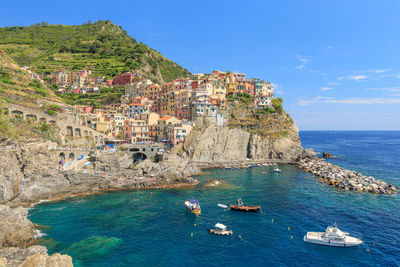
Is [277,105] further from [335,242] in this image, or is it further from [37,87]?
[37,87]

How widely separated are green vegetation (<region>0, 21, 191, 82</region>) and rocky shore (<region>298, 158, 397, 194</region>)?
11065 centimetres

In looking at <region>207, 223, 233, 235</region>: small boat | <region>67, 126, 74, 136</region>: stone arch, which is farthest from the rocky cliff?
<region>207, 223, 233, 235</region>: small boat

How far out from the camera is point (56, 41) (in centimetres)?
18238

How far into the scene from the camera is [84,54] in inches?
6201

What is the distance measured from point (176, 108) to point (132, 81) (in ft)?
128

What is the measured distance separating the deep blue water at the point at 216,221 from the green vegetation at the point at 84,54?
11112 centimetres

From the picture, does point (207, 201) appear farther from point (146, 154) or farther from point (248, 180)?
point (146, 154)

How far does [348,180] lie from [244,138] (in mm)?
39897

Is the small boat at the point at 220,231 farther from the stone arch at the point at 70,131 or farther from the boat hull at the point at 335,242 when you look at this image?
the stone arch at the point at 70,131

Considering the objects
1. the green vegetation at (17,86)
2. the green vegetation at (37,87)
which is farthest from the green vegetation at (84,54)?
the green vegetation at (37,87)

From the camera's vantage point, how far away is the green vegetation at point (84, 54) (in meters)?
141

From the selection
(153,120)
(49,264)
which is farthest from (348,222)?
(153,120)

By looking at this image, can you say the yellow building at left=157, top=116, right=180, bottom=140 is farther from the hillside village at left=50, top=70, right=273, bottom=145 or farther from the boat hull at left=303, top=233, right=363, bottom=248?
the boat hull at left=303, top=233, right=363, bottom=248

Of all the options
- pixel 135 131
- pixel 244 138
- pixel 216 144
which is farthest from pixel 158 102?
pixel 244 138
